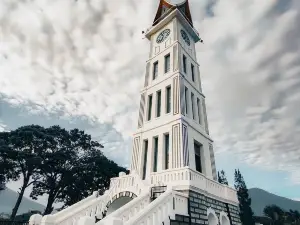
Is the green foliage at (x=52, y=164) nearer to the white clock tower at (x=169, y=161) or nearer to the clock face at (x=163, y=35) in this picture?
the white clock tower at (x=169, y=161)

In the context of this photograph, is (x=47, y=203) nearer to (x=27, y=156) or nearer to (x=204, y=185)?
(x=27, y=156)

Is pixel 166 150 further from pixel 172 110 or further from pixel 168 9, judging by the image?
pixel 168 9

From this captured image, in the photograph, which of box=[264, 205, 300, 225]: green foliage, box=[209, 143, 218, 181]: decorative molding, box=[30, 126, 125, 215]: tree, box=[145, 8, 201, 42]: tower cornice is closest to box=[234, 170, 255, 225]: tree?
box=[264, 205, 300, 225]: green foliage

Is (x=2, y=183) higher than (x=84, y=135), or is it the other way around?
(x=84, y=135)

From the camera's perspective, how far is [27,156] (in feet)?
95.9

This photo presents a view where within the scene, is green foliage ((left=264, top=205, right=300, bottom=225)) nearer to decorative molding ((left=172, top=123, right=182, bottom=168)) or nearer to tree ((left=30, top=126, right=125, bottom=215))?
tree ((left=30, top=126, right=125, bottom=215))

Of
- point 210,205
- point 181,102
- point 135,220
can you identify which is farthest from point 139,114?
point 135,220

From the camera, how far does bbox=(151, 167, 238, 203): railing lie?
462 inches

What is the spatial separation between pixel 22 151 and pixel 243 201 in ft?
159

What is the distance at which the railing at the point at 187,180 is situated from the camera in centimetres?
1173

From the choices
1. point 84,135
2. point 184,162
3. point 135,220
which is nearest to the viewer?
point 135,220

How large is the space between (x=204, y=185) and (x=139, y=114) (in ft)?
30.1

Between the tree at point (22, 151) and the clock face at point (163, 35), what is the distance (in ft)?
71.1

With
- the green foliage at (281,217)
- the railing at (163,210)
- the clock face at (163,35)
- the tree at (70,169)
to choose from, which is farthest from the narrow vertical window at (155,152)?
the green foliage at (281,217)
